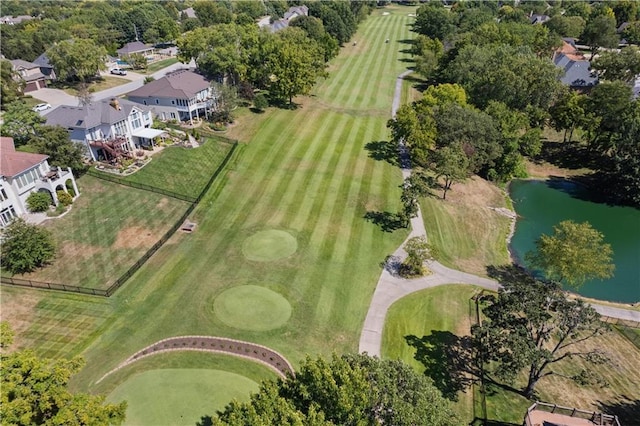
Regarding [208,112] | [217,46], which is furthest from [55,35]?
[208,112]

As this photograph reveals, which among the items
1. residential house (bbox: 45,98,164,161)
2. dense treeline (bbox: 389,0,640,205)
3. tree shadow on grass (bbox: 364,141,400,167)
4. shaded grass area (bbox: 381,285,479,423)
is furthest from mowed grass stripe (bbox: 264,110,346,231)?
residential house (bbox: 45,98,164,161)

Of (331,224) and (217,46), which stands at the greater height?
(217,46)

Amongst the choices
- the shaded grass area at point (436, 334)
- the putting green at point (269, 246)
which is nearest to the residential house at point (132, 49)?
the putting green at point (269, 246)

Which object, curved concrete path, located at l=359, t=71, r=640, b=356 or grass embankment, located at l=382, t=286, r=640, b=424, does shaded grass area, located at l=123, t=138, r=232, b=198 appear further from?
grass embankment, located at l=382, t=286, r=640, b=424

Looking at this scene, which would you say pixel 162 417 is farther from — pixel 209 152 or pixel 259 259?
pixel 209 152

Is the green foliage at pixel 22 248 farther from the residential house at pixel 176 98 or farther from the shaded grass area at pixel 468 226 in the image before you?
the shaded grass area at pixel 468 226
